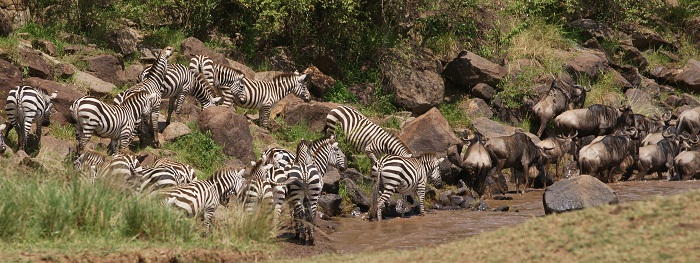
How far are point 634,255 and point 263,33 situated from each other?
56.5 feet

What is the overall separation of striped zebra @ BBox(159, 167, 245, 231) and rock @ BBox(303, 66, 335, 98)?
28.2ft

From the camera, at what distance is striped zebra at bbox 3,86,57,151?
1562 centimetres

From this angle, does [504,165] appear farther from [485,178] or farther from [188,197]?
[188,197]

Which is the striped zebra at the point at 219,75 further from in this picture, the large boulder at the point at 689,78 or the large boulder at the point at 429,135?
the large boulder at the point at 689,78

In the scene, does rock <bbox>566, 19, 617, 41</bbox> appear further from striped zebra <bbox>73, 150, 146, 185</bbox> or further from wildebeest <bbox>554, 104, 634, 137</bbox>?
striped zebra <bbox>73, 150, 146, 185</bbox>

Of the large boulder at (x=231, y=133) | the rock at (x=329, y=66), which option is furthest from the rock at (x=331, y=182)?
the rock at (x=329, y=66)

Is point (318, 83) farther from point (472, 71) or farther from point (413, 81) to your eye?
point (472, 71)

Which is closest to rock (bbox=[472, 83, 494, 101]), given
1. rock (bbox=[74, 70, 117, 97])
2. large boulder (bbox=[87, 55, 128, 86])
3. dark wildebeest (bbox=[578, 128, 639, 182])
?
dark wildebeest (bbox=[578, 128, 639, 182])

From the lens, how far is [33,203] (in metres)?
10.8

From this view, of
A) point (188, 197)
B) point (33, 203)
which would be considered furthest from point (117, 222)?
point (188, 197)

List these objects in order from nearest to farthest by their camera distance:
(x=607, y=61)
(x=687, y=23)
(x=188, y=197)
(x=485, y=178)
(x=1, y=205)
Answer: (x=1, y=205) < (x=188, y=197) < (x=485, y=178) < (x=607, y=61) < (x=687, y=23)

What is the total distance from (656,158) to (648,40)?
34.6 ft

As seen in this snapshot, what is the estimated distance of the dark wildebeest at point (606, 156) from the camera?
20.5 meters

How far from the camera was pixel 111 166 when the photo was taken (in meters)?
13.7
